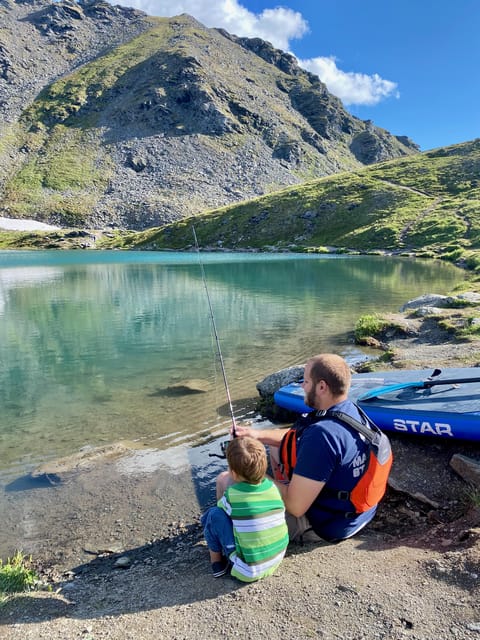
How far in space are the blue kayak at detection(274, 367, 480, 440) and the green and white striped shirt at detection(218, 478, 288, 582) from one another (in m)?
3.55

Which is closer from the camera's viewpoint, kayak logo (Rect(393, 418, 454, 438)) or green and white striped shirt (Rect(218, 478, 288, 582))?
green and white striped shirt (Rect(218, 478, 288, 582))

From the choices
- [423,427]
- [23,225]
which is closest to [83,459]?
[423,427]

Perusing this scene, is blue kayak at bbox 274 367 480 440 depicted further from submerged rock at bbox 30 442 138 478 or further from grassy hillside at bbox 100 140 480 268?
grassy hillside at bbox 100 140 480 268

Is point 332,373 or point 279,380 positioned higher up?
point 332,373

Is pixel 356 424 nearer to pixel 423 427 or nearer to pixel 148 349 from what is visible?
pixel 423 427

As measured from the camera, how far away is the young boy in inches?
169

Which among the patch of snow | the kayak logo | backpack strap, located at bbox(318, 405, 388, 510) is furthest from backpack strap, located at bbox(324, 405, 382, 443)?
the patch of snow

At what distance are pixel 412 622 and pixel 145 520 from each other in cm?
474

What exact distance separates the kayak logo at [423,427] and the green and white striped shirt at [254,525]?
3.52m

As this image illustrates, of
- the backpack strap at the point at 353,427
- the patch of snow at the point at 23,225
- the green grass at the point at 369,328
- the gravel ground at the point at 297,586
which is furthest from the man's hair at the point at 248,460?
the patch of snow at the point at 23,225

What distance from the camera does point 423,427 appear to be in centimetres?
701

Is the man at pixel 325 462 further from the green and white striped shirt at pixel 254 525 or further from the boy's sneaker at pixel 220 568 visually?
the boy's sneaker at pixel 220 568

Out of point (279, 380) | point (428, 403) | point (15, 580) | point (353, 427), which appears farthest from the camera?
point (279, 380)

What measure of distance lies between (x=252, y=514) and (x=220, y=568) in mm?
856
